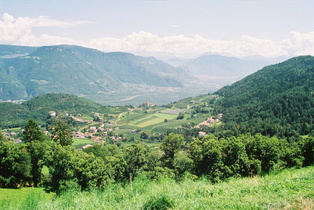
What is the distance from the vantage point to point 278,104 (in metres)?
85.8

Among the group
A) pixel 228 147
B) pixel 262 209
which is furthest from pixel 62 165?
pixel 262 209

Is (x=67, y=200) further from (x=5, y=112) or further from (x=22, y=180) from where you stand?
(x=5, y=112)

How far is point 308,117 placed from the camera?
2815 inches

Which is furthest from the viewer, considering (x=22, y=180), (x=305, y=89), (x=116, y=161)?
(x=305, y=89)

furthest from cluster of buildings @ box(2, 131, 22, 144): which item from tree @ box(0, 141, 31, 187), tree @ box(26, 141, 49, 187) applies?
tree @ box(0, 141, 31, 187)

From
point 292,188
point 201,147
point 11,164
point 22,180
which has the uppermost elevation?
point 292,188

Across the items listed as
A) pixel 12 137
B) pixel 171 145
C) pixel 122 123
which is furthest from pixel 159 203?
pixel 122 123

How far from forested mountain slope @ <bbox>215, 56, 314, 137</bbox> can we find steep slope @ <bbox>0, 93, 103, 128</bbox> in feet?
322

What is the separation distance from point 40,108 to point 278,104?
141785 mm

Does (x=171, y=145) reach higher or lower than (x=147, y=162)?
higher

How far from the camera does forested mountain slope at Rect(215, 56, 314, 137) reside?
225 feet

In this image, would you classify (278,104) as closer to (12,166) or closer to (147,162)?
(147,162)

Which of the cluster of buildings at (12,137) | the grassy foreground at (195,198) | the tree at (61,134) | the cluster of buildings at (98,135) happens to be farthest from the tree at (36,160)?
the cluster of buildings at (12,137)

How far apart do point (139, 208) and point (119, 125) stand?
112820mm
